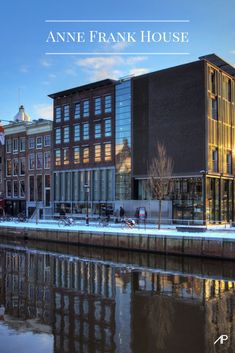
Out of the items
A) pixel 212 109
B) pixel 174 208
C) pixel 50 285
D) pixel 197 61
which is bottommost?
pixel 50 285

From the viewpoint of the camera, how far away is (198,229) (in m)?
34.4

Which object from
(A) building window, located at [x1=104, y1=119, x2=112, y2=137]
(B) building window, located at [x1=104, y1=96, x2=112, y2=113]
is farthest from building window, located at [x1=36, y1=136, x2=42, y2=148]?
(B) building window, located at [x1=104, y1=96, x2=112, y2=113]

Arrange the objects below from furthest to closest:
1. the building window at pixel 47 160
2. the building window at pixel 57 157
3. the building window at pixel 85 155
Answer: the building window at pixel 47 160 → the building window at pixel 57 157 → the building window at pixel 85 155

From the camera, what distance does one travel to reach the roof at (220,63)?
48.2 m

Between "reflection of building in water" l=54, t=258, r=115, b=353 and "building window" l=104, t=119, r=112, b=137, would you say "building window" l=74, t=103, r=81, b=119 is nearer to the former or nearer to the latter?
"building window" l=104, t=119, r=112, b=137

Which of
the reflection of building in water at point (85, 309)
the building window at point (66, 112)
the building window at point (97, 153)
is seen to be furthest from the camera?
the building window at point (66, 112)

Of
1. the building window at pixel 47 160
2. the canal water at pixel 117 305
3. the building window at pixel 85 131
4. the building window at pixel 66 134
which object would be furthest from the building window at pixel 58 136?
the canal water at pixel 117 305

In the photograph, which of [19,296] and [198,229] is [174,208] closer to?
[198,229]

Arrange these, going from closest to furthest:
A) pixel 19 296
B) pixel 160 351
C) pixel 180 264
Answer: pixel 160 351
pixel 19 296
pixel 180 264

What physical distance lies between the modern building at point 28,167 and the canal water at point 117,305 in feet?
107

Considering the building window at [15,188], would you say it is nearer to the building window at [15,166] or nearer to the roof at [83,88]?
the building window at [15,166]

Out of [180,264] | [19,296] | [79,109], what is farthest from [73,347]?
[79,109]

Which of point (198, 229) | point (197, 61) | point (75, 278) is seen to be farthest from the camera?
point (197, 61)

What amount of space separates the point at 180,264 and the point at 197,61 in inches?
970
